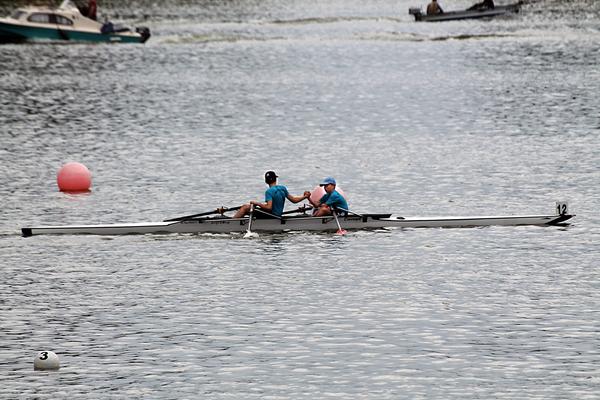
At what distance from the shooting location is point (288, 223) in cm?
3941

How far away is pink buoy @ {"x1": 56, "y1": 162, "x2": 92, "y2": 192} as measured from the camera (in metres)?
48.7

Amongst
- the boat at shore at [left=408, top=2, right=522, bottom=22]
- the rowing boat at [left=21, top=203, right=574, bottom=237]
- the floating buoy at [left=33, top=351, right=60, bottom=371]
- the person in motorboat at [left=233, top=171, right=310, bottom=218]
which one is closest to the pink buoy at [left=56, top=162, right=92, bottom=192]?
the rowing boat at [left=21, top=203, right=574, bottom=237]

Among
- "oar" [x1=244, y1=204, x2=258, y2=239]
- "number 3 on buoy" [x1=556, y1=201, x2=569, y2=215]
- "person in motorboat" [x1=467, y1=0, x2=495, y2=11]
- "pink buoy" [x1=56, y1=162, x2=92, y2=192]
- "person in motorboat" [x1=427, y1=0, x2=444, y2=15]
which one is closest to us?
"oar" [x1=244, y1=204, x2=258, y2=239]

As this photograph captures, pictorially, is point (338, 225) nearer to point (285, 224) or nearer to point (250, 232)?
point (285, 224)

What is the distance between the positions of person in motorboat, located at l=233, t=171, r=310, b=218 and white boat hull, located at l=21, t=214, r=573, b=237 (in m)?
0.20

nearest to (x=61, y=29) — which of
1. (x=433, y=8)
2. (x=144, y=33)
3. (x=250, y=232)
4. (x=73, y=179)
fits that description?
(x=144, y=33)

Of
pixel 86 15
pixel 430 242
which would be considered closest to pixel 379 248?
pixel 430 242

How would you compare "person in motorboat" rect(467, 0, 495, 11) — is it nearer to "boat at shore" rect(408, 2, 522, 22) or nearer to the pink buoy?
"boat at shore" rect(408, 2, 522, 22)

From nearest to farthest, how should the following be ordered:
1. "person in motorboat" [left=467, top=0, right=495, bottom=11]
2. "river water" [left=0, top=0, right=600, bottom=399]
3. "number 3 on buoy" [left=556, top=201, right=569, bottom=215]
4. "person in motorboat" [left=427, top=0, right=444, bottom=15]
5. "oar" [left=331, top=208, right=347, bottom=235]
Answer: "river water" [left=0, top=0, right=600, bottom=399] < "oar" [left=331, top=208, right=347, bottom=235] < "number 3 on buoy" [left=556, top=201, right=569, bottom=215] < "person in motorboat" [left=427, top=0, right=444, bottom=15] < "person in motorboat" [left=467, top=0, right=495, bottom=11]

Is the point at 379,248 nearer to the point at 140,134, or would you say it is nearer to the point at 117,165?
the point at 117,165

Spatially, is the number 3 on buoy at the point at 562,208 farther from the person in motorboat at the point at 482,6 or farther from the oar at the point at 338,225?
the person in motorboat at the point at 482,6

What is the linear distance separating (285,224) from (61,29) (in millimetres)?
81866

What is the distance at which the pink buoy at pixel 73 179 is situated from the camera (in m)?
48.7

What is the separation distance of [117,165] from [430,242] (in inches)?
794
